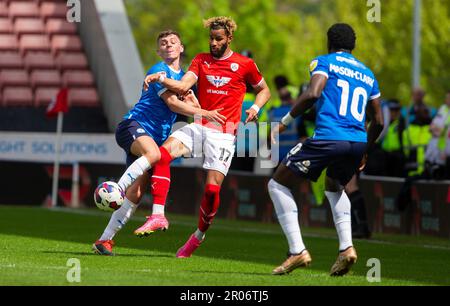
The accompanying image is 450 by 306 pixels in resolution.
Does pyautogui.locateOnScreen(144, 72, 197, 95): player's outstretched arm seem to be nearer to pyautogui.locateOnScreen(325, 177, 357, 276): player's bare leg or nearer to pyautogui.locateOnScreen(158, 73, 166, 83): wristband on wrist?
pyautogui.locateOnScreen(158, 73, 166, 83): wristband on wrist

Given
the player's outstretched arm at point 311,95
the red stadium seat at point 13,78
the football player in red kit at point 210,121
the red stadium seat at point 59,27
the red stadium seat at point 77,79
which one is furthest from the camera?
the red stadium seat at point 59,27

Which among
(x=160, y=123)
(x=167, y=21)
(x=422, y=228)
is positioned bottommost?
(x=422, y=228)

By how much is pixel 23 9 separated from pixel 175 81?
2146 cm

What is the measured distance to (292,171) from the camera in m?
11.9

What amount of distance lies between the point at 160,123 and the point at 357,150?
270 centimetres

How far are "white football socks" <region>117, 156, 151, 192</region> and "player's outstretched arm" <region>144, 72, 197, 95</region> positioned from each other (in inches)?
29.6

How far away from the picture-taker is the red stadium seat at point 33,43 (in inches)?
1305

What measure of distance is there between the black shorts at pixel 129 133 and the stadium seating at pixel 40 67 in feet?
52.1

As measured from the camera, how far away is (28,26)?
3375cm

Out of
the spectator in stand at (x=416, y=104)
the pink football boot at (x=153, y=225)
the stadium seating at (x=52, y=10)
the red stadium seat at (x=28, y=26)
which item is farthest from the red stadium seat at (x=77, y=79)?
the pink football boot at (x=153, y=225)

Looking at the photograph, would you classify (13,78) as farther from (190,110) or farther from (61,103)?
(190,110)

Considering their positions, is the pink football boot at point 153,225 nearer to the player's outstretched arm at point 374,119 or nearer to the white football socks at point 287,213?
the white football socks at point 287,213
